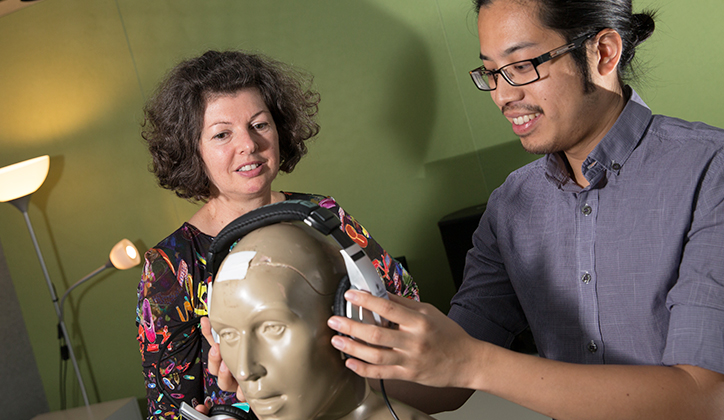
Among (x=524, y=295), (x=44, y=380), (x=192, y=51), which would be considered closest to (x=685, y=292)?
(x=524, y=295)

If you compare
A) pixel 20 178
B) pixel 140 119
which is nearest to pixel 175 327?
pixel 20 178

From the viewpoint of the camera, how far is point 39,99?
3871 mm

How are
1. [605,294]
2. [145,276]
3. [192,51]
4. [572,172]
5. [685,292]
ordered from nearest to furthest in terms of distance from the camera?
1. [685,292]
2. [605,294]
3. [572,172]
4. [145,276]
5. [192,51]

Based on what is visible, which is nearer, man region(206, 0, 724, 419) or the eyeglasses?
man region(206, 0, 724, 419)

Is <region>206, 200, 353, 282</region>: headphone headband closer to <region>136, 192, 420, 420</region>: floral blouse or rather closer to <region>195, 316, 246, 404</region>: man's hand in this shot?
<region>195, 316, 246, 404</region>: man's hand

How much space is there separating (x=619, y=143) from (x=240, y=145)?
83 cm

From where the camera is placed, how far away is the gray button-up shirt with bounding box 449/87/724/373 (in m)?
0.82

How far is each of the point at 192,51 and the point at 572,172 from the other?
323 centimetres

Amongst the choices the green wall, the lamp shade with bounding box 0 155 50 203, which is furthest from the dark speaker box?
the lamp shade with bounding box 0 155 50 203

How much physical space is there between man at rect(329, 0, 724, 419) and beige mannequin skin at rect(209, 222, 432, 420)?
74mm

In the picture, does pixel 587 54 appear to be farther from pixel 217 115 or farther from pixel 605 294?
pixel 217 115

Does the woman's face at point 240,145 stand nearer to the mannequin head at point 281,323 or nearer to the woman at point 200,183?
the woman at point 200,183

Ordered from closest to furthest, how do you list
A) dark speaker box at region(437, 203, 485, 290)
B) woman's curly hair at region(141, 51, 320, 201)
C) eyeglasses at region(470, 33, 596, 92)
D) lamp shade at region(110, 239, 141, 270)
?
eyeglasses at region(470, 33, 596, 92) < woman's curly hair at region(141, 51, 320, 201) < dark speaker box at region(437, 203, 485, 290) < lamp shade at region(110, 239, 141, 270)

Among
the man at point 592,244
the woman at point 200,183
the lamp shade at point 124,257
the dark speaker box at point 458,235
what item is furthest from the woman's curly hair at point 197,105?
the lamp shade at point 124,257
